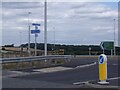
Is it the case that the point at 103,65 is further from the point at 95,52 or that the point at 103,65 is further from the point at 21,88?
the point at 95,52

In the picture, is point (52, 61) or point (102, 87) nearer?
point (102, 87)

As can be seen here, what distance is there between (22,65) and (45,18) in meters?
6.77

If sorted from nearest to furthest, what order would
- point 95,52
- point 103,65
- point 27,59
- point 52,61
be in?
point 103,65
point 27,59
point 52,61
point 95,52

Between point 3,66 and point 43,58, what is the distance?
366cm

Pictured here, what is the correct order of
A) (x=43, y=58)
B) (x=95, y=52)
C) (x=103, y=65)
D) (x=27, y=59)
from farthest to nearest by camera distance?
1. (x=95, y=52)
2. (x=43, y=58)
3. (x=27, y=59)
4. (x=103, y=65)

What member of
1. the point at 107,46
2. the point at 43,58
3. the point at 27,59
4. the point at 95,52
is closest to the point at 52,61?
the point at 43,58

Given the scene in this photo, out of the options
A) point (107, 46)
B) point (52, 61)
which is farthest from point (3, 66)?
point (107, 46)

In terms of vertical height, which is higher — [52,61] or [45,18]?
[45,18]

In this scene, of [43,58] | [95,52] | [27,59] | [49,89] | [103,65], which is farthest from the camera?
[95,52]

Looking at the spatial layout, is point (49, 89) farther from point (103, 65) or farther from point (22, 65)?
point (22, 65)

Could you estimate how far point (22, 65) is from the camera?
27797 millimetres

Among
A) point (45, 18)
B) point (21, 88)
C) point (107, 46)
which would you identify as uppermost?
point (45, 18)

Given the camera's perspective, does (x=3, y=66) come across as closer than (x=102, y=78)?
No

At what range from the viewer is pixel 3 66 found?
88.9 feet
